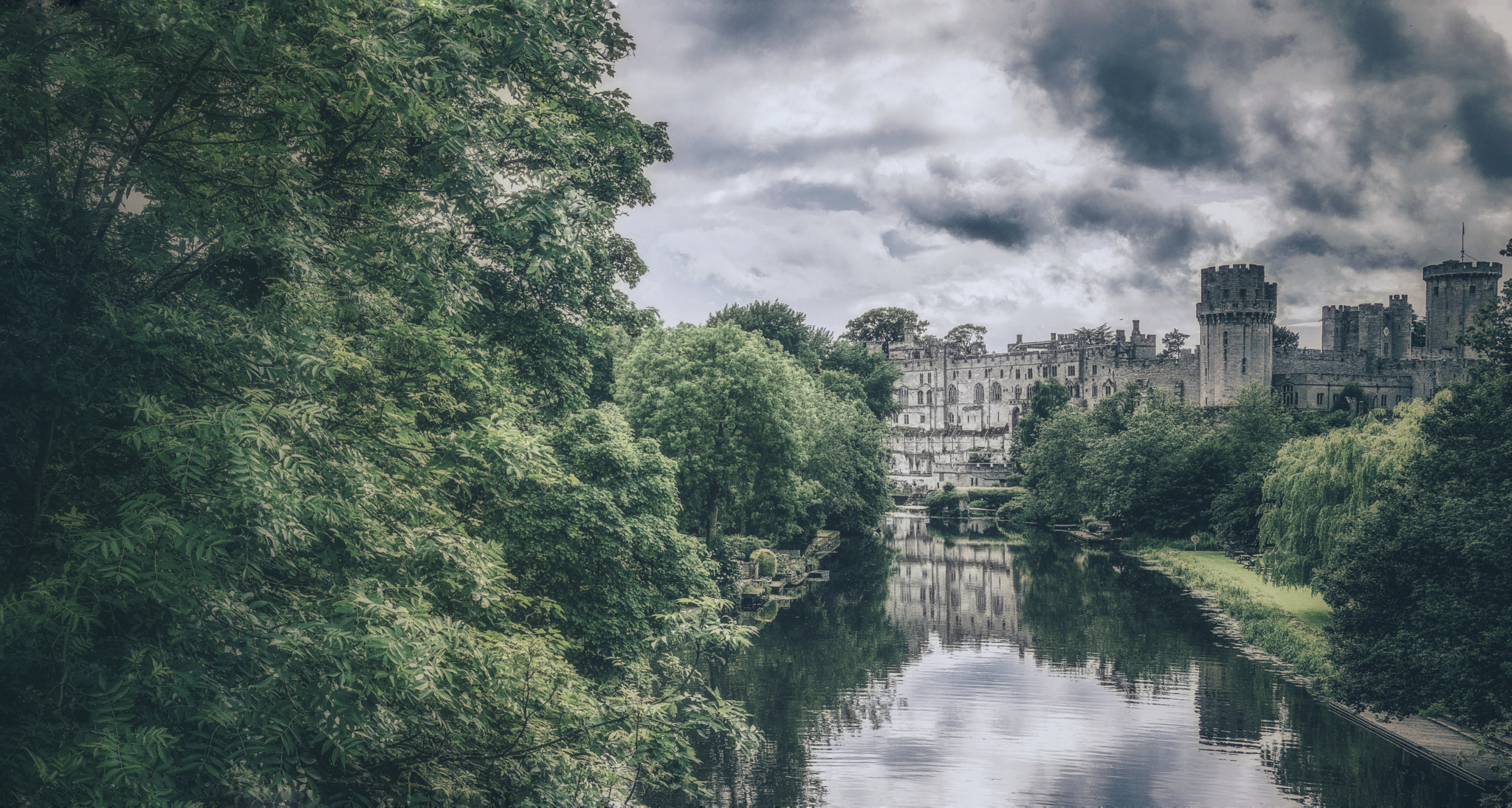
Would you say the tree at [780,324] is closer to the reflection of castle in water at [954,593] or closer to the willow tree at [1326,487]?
the reflection of castle in water at [954,593]

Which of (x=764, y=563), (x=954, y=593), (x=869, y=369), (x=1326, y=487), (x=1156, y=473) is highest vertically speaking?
(x=869, y=369)

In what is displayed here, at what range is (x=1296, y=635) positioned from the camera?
32125 mm

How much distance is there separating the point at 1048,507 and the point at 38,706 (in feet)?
244

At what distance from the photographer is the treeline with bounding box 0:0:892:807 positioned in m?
7.17

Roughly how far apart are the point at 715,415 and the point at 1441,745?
80.1ft

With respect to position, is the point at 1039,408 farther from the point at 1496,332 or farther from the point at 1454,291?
the point at 1496,332

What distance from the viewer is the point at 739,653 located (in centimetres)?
3056

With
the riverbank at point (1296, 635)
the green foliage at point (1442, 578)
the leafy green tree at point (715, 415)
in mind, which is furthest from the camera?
the leafy green tree at point (715, 415)

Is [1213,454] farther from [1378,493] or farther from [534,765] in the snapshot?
[534,765]

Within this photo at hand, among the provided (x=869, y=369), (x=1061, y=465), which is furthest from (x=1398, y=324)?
(x=869, y=369)

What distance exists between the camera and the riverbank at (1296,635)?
68.5ft

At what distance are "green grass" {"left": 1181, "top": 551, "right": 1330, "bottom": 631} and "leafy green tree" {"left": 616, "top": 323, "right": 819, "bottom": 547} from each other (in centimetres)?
1889

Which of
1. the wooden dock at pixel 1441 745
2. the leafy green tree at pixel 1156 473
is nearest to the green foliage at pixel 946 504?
the leafy green tree at pixel 1156 473

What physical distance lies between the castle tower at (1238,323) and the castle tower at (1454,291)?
40.2 ft
